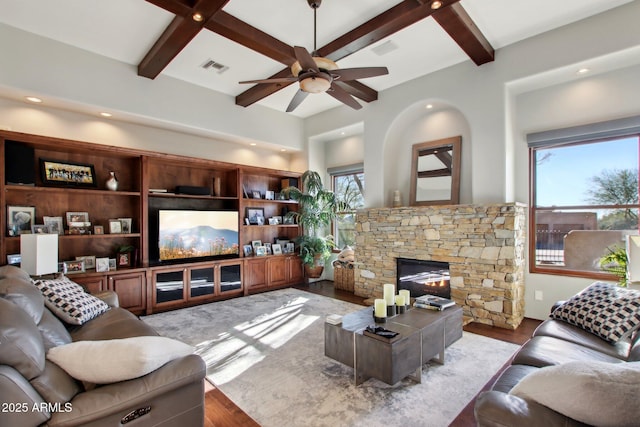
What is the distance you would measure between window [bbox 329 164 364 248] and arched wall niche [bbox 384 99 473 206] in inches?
37.9

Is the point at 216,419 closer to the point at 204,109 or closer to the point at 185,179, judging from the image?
the point at 185,179

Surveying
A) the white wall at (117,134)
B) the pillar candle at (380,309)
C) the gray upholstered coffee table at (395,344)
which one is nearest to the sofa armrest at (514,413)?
the gray upholstered coffee table at (395,344)

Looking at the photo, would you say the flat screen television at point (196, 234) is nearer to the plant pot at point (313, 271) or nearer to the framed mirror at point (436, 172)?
the plant pot at point (313, 271)

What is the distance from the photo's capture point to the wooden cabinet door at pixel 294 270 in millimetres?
6090

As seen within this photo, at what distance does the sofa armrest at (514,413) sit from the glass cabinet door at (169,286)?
4.34 m

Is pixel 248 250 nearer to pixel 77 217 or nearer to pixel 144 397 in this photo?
pixel 77 217

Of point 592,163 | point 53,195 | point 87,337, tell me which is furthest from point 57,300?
point 592,163

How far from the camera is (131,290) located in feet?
13.8

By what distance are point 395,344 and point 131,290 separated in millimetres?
3682

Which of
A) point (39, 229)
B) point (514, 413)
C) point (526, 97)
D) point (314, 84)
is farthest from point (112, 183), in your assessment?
point (526, 97)

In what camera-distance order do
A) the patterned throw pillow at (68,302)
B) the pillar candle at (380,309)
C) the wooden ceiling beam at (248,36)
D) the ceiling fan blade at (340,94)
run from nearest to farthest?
the patterned throw pillow at (68,302) → the pillar candle at (380,309) → the wooden ceiling beam at (248,36) → the ceiling fan blade at (340,94)

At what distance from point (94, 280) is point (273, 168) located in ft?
12.0

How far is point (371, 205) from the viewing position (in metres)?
5.30

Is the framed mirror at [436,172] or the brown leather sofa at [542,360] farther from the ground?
the framed mirror at [436,172]
